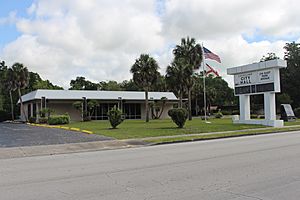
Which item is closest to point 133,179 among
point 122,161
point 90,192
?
point 90,192

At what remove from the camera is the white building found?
46.0 metres

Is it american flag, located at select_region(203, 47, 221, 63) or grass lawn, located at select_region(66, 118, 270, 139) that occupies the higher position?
american flag, located at select_region(203, 47, 221, 63)

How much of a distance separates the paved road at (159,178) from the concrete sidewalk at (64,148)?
2418 millimetres

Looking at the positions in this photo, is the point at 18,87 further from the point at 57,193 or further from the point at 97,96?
the point at 57,193

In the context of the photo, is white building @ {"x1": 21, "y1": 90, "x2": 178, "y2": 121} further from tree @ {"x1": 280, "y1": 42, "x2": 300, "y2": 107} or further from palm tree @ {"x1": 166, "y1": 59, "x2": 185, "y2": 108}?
tree @ {"x1": 280, "y1": 42, "x2": 300, "y2": 107}

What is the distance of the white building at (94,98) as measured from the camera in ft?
151

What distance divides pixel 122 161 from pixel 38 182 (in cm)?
379

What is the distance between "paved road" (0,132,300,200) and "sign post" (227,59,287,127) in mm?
18889

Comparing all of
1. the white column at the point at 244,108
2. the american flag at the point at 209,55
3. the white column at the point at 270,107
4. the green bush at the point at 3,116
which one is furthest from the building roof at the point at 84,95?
the white column at the point at 270,107

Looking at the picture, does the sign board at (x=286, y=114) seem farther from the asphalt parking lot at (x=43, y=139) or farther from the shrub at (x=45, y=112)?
the shrub at (x=45, y=112)

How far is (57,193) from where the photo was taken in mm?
7008

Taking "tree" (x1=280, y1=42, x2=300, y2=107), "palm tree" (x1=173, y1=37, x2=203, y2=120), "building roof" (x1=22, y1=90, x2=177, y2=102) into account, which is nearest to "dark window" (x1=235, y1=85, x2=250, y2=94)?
"palm tree" (x1=173, y1=37, x2=203, y2=120)

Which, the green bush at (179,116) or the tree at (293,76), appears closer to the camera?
the green bush at (179,116)

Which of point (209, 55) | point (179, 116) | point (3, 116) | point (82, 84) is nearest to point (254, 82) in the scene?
point (209, 55)
